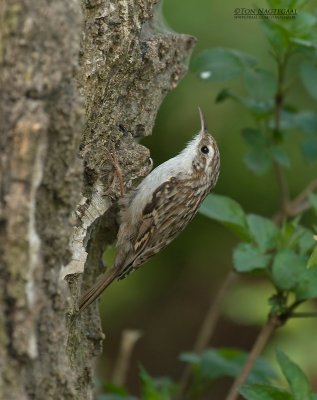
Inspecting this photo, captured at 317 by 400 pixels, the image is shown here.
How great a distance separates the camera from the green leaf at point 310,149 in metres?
4.09

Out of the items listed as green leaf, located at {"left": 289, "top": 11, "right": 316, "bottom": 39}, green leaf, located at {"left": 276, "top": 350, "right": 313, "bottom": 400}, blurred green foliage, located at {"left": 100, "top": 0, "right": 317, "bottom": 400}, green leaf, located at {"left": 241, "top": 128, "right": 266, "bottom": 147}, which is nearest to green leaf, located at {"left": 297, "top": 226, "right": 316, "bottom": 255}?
blurred green foliage, located at {"left": 100, "top": 0, "right": 317, "bottom": 400}

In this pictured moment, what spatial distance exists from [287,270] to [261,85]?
34.4 inches

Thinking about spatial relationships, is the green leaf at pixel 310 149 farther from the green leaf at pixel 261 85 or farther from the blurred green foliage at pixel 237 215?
the green leaf at pixel 261 85

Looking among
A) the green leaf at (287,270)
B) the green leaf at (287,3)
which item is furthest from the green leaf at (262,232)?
the green leaf at (287,3)

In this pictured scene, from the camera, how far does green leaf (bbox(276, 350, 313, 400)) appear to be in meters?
3.09

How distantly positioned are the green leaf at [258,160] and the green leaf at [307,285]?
805 mm

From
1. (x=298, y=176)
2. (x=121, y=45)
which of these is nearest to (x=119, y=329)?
(x=298, y=176)

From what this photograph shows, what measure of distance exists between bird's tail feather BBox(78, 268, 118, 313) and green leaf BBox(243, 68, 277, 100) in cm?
95

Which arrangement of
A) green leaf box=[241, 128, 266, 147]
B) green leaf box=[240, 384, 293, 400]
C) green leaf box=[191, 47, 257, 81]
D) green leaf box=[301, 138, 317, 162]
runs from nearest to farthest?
green leaf box=[240, 384, 293, 400]
green leaf box=[191, 47, 257, 81]
green leaf box=[241, 128, 266, 147]
green leaf box=[301, 138, 317, 162]

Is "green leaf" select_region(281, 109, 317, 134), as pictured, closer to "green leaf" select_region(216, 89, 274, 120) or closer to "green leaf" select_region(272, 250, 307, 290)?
"green leaf" select_region(216, 89, 274, 120)

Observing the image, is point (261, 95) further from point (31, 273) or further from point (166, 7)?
point (31, 273)

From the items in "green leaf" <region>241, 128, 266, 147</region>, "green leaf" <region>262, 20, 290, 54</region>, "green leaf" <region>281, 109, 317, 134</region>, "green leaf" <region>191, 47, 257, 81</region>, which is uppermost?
"green leaf" <region>262, 20, 290, 54</region>

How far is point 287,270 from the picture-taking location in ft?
10.6

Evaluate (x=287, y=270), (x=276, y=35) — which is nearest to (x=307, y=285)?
(x=287, y=270)
